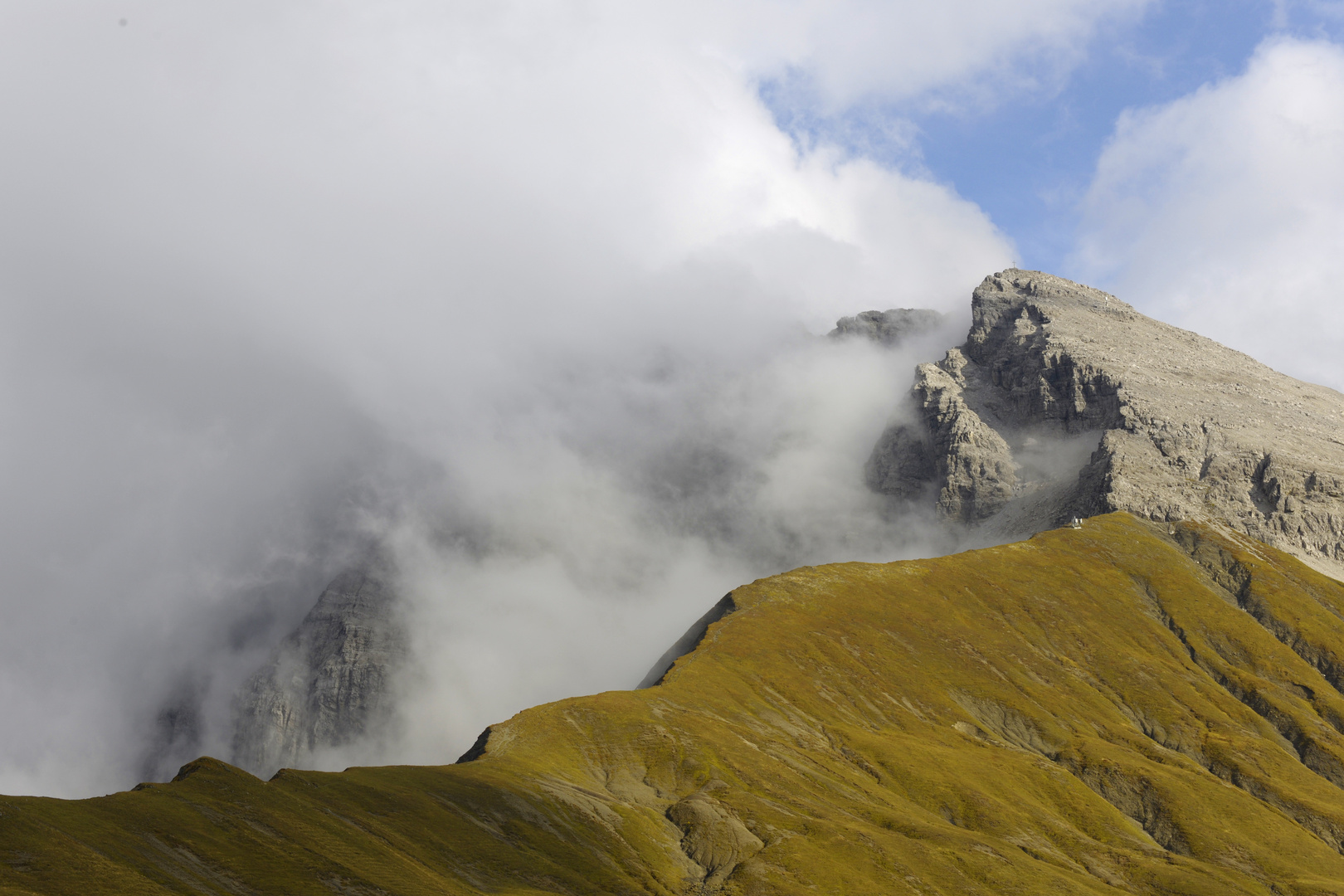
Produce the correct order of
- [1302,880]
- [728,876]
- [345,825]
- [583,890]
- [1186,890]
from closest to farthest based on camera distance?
[345,825]
[583,890]
[728,876]
[1186,890]
[1302,880]

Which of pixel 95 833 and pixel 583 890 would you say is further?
pixel 583 890

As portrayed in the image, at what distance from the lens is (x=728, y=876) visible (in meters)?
152

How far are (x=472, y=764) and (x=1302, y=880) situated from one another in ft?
484

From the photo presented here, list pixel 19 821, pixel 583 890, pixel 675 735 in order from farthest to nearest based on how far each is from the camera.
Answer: pixel 675 735
pixel 583 890
pixel 19 821

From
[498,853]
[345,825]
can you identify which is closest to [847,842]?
[498,853]

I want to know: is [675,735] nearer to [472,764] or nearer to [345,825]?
[472,764]

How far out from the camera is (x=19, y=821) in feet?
324

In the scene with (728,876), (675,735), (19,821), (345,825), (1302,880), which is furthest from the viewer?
(675,735)

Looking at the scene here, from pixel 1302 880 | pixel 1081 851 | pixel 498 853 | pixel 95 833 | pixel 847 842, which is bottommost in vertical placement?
pixel 1302 880

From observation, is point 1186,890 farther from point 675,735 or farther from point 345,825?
point 345,825

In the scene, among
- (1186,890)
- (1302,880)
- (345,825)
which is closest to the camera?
(345,825)

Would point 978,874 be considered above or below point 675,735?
below

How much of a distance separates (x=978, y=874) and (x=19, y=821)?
129m

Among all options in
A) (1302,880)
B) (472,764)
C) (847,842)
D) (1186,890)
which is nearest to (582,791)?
(472,764)
